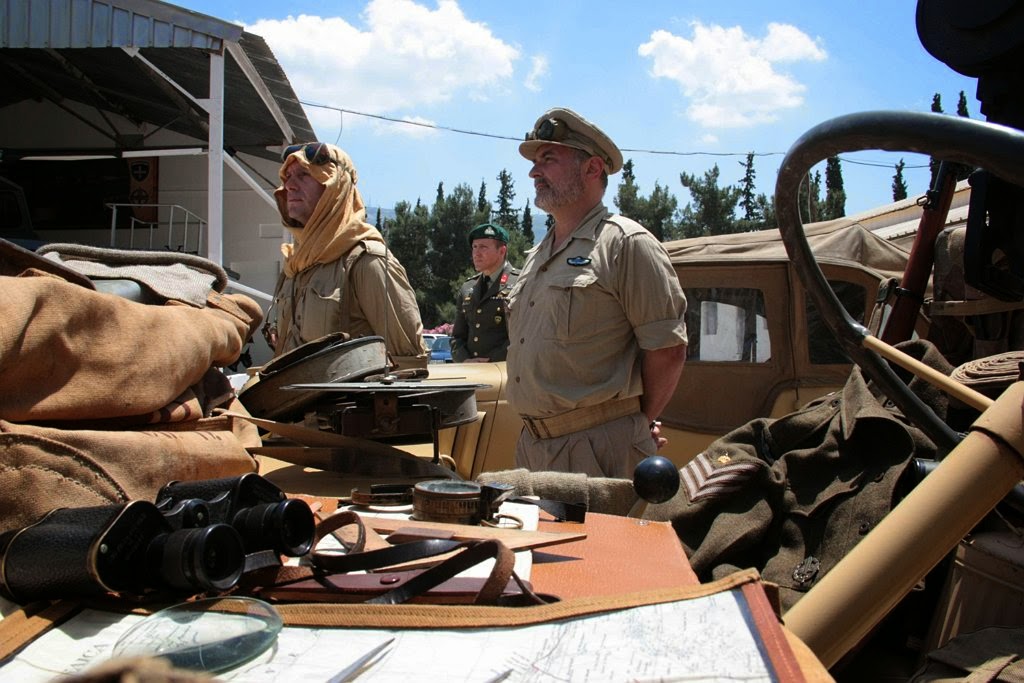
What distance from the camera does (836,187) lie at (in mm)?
27375

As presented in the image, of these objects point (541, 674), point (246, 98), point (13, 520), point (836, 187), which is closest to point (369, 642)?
point (541, 674)

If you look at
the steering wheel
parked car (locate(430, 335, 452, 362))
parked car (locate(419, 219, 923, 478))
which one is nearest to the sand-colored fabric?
the steering wheel

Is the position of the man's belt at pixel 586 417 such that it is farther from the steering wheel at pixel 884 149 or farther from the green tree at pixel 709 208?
A: the green tree at pixel 709 208

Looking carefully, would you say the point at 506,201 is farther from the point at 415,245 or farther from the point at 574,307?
the point at 574,307

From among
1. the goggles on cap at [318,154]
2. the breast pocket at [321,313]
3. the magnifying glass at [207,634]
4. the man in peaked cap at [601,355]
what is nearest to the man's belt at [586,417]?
the man in peaked cap at [601,355]

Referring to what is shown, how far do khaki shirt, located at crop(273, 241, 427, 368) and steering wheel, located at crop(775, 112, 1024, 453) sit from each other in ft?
8.37

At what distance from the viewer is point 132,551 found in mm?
987

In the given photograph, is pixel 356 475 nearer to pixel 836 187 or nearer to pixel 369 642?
pixel 369 642

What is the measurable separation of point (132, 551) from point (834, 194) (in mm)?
26905

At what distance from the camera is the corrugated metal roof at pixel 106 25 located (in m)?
10.6

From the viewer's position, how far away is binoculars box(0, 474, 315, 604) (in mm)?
956

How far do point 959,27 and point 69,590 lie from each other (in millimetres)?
1691

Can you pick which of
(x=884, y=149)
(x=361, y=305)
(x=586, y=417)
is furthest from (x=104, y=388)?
(x=361, y=305)

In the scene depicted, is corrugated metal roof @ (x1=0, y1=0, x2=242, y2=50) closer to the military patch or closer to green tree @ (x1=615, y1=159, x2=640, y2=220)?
the military patch
